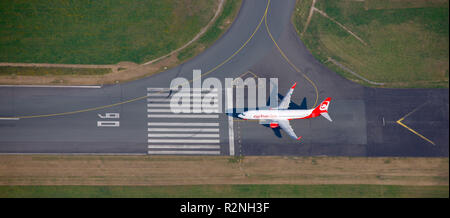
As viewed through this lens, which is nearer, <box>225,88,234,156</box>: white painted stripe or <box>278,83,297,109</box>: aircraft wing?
<box>278,83,297,109</box>: aircraft wing

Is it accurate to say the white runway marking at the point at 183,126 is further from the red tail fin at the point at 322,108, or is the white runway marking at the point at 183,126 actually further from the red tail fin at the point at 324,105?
the red tail fin at the point at 324,105

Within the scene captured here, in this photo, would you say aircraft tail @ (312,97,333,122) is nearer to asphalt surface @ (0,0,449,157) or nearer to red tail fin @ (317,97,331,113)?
red tail fin @ (317,97,331,113)

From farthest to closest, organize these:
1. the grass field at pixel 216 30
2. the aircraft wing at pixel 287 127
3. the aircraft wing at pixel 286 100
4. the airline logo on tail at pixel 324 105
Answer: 1. the grass field at pixel 216 30
2. the aircraft wing at pixel 286 100
3. the aircraft wing at pixel 287 127
4. the airline logo on tail at pixel 324 105

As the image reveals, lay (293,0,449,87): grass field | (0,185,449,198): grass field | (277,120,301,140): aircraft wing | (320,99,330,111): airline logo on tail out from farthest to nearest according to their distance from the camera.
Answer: (293,0,449,87): grass field
(277,120,301,140): aircraft wing
(320,99,330,111): airline logo on tail
(0,185,449,198): grass field

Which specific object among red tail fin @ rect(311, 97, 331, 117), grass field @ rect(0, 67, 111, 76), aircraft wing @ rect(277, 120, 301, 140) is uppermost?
grass field @ rect(0, 67, 111, 76)

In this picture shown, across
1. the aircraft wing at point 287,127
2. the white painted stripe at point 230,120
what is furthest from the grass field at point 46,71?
the aircraft wing at point 287,127

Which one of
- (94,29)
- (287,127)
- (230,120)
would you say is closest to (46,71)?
(94,29)

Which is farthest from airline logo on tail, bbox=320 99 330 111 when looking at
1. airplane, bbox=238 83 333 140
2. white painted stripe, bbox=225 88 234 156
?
white painted stripe, bbox=225 88 234 156

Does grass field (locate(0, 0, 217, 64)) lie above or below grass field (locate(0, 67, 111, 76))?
above
